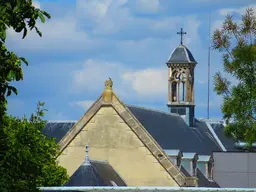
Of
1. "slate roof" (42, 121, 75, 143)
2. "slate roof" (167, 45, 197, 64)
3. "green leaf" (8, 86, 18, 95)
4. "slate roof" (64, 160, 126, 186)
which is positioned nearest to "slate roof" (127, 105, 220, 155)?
"slate roof" (167, 45, 197, 64)

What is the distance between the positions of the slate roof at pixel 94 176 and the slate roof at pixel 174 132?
20.0 feet

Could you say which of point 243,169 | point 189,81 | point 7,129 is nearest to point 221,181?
point 243,169

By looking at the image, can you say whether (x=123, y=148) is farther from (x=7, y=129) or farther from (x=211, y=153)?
(x=7, y=129)

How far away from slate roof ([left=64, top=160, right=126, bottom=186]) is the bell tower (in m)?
16.0

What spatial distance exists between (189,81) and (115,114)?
52.2 feet

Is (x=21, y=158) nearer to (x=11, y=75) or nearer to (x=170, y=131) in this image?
(x=11, y=75)

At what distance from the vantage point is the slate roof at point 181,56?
326ft

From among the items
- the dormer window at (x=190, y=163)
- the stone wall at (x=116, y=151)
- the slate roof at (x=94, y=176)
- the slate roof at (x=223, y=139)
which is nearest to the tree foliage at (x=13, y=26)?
the slate roof at (x=94, y=176)

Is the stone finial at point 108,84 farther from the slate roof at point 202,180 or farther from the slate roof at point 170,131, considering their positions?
the slate roof at point 202,180

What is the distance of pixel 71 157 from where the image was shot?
8588 centimetres

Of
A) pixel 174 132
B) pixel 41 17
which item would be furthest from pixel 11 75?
pixel 174 132

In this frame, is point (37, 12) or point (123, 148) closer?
point (37, 12)

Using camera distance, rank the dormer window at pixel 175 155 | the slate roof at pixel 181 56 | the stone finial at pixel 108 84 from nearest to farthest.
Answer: the stone finial at pixel 108 84
the dormer window at pixel 175 155
the slate roof at pixel 181 56

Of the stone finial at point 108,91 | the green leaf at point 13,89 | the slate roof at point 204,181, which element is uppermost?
the stone finial at point 108,91
